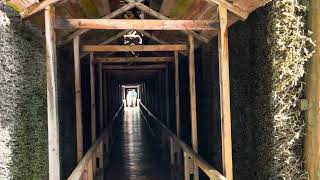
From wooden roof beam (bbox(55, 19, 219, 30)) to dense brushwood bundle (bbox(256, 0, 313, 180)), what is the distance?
0.66 metres

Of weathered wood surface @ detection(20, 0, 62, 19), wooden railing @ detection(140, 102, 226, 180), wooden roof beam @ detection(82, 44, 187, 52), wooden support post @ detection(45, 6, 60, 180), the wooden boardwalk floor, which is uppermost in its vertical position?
weathered wood surface @ detection(20, 0, 62, 19)

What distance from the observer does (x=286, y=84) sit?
143 inches

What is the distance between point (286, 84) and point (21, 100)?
111 inches

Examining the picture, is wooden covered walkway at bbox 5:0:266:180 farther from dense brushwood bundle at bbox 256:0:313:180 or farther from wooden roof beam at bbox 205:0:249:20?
dense brushwood bundle at bbox 256:0:313:180

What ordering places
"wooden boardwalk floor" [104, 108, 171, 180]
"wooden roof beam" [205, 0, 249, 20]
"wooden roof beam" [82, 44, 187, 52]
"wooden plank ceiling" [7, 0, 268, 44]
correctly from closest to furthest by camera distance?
"wooden plank ceiling" [7, 0, 268, 44] < "wooden roof beam" [205, 0, 249, 20] < "wooden roof beam" [82, 44, 187, 52] < "wooden boardwalk floor" [104, 108, 171, 180]

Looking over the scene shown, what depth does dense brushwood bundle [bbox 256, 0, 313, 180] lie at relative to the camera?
11.7 feet

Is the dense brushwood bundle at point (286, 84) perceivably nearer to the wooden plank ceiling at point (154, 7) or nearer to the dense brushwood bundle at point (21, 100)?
the wooden plank ceiling at point (154, 7)

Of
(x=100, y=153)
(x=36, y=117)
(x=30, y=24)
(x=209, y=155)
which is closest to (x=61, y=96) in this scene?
(x=36, y=117)

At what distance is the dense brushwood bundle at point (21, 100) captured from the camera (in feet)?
11.9

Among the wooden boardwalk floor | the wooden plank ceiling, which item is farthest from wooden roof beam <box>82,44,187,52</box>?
the wooden boardwalk floor

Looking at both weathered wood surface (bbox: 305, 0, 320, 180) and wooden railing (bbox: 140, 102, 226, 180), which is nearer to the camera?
weathered wood surface (bbox: 305, 0, 320, 180)

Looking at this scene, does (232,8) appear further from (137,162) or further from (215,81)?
(137,162)

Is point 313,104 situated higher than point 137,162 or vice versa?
point 313,104

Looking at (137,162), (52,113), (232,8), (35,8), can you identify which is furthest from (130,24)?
(137,162)
